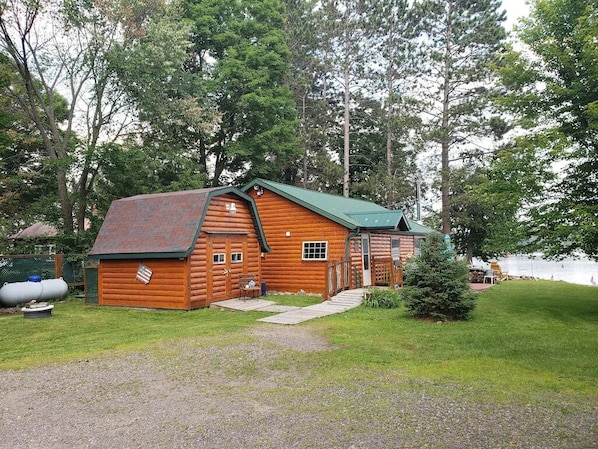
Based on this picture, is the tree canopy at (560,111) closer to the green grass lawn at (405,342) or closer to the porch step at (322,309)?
the green grass lawn at (405,342)

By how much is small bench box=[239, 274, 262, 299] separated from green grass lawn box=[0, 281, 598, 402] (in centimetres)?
224

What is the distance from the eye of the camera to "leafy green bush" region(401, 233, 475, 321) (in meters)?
10.0

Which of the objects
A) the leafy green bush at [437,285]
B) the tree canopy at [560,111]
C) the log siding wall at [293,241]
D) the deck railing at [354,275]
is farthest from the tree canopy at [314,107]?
the log siding wall at [293,241]

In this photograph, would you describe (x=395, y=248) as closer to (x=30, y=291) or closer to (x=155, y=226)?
(x=155, y=226)

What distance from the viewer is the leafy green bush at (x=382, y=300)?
12.3 metres

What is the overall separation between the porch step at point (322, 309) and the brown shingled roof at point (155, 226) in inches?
132

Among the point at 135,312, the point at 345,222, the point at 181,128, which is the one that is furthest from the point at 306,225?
the point at 181,128

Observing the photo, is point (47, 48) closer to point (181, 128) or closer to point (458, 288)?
point (181, 128)

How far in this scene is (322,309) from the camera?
1191 cm

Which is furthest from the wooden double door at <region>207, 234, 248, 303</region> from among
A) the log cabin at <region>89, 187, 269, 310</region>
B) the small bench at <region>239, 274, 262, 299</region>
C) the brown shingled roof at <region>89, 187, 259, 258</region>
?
the brown shingled roof at <region>89, 187, 259, 258</region>

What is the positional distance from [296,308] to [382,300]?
258 cm

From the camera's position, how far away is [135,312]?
1229 centimetres

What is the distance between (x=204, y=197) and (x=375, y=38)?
76.5 ft

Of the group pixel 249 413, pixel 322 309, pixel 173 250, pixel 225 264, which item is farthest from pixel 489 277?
pixel 249 413
